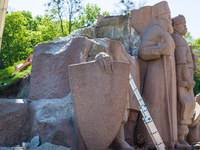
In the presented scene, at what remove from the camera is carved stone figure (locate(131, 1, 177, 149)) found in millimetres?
5406

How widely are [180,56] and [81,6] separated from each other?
1466 centimetres

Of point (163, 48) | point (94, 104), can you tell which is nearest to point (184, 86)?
point (163, 48)

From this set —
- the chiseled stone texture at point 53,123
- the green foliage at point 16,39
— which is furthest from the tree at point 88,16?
the chiseled stone texture at point 53,123

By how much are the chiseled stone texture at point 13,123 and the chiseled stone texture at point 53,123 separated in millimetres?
152

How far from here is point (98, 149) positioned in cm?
375

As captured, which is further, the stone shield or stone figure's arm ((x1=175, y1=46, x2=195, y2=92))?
stone figure's arm ((x1=175, y1=46, x2=195, y2=92))

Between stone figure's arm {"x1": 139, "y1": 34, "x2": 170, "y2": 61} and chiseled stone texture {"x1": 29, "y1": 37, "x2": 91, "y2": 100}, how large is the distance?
4.99 feet

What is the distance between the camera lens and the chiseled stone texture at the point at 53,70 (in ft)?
15.6

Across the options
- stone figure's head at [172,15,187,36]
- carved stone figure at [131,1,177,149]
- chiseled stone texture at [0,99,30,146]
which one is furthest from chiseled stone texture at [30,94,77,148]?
stone figure's head at [172,15,187,36]

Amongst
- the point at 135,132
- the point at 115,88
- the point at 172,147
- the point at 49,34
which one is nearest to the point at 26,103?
the point at 115,88

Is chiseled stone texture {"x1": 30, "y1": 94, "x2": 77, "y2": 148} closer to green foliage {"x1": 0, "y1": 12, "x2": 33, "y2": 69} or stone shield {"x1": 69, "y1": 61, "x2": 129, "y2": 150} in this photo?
stone shield {"x1": 69, "y1": 61, "x2": 129, "y2": 150}

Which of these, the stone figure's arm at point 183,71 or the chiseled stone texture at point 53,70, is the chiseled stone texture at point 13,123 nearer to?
the chiseled stone texture at point 53,70

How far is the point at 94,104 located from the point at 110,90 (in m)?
0.30

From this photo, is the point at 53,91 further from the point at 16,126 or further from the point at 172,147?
the point at 172,147
